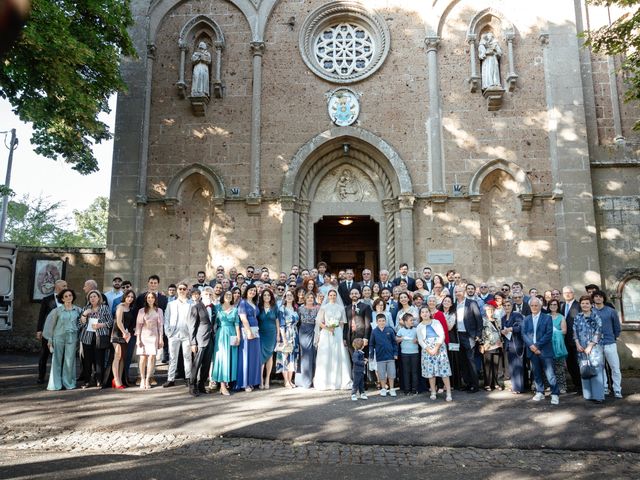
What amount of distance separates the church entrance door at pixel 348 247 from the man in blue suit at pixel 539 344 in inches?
440

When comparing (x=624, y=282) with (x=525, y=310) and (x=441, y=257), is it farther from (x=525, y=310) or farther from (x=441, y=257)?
(x=525, y=310)

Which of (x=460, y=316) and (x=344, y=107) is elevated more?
(x=344, y=107)

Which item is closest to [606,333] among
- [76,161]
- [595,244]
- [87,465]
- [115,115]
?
[595,244]

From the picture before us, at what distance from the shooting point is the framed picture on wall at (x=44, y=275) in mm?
14922

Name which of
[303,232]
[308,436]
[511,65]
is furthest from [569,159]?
[308,436]

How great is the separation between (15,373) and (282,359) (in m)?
6.02

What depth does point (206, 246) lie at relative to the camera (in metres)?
14.4

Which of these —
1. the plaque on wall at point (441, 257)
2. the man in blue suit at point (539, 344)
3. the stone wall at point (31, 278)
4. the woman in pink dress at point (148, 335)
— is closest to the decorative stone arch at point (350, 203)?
the plaque on wall at point (441, 257)

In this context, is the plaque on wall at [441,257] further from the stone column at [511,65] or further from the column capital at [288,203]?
the stone column at [511,65]

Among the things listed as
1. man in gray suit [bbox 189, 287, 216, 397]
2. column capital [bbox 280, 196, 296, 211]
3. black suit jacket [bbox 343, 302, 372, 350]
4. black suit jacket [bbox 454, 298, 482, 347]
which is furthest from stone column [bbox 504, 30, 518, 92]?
man in gray suit [bbox 189, 287, 216, 397]

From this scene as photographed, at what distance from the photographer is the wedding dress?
30.3 ft

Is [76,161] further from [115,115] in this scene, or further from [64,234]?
[64,234]

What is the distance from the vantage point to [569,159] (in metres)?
13.7

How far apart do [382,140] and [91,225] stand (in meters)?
50.5
